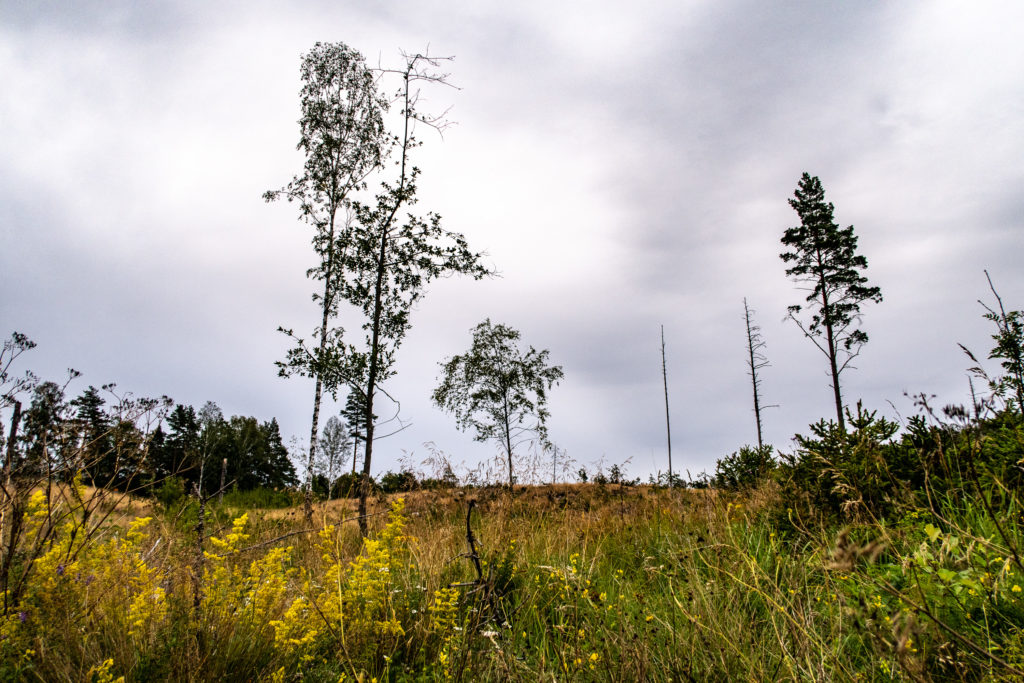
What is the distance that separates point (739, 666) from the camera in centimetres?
272

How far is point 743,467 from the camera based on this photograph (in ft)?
29.3

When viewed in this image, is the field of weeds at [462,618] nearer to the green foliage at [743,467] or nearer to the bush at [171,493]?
the green foliage at [743,467]

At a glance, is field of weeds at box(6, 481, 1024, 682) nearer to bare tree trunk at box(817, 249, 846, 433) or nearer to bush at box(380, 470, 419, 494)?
bush at box(380, 470, 419, 494)

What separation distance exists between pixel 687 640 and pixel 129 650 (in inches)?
121

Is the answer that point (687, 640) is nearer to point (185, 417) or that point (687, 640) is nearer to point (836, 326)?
point (836, 326)

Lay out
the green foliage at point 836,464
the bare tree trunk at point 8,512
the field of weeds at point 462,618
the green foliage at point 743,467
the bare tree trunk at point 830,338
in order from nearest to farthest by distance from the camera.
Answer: the field of weeds at point 462,618
the bare tree trunk at point 8,512
the green foliage at point 836,464
the green foliage at point 743,467
the bare tree trunk at point 830,338

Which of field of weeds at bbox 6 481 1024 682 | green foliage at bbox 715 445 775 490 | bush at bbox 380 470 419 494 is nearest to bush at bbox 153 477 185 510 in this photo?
bush at bbox 380 470 419 494

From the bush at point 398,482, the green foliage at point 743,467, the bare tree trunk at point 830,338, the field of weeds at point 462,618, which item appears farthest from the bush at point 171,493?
the bare tree trunk at point 830,338

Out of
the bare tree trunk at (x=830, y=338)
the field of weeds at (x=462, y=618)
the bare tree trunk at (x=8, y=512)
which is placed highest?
the bare tree trunk at (x=830, y=338)

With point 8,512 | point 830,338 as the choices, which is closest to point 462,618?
point 8,512

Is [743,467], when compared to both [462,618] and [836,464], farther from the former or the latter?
[462,618]

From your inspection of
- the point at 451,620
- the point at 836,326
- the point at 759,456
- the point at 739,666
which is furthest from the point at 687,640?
the point at 836,326

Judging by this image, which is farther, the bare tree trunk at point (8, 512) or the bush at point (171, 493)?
the bush at point (171, 493)

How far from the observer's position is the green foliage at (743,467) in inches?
340
